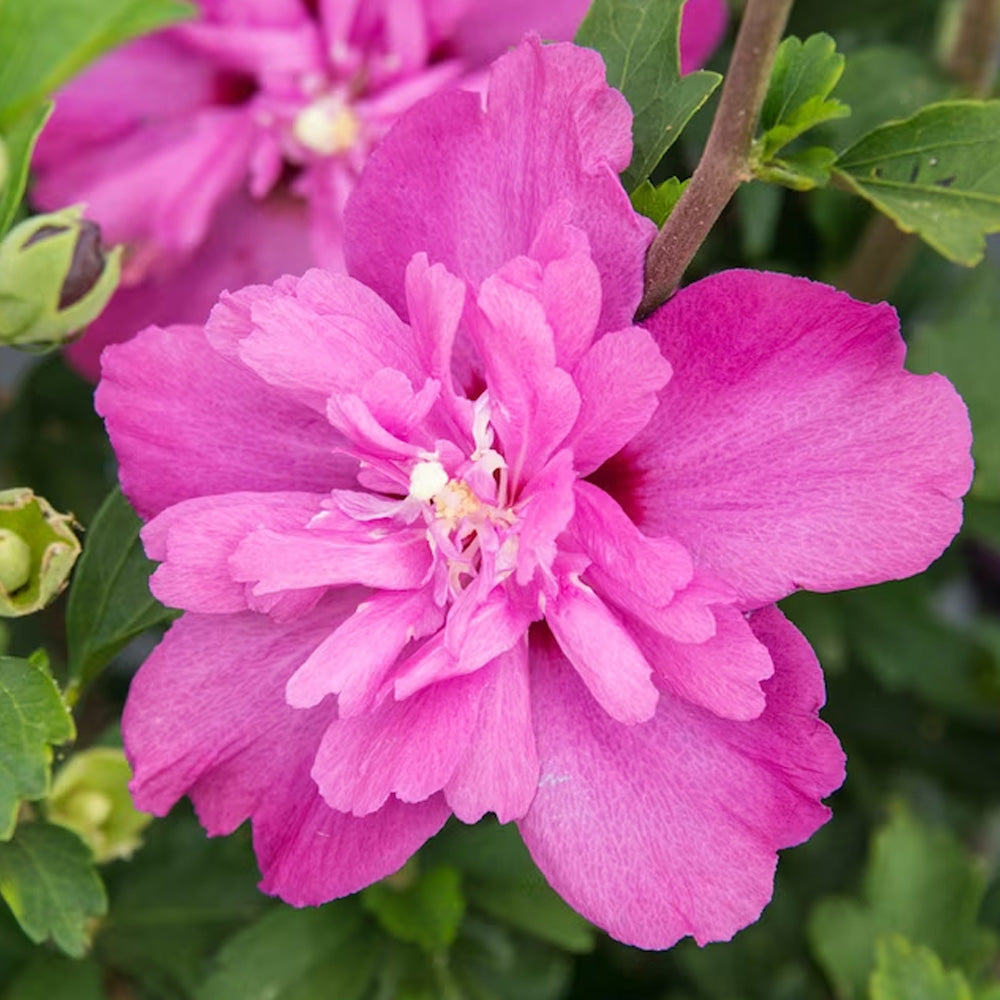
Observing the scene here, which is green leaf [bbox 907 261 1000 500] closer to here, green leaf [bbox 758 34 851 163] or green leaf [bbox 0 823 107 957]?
green leaf [bbox 758 34 851 163]

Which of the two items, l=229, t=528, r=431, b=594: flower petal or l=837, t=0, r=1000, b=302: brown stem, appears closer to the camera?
l=229, t=528, r=431, b=594: flower petal

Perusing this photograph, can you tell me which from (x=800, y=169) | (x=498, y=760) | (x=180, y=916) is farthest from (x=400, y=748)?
(x=180, y=916)

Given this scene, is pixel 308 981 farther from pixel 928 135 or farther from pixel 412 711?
pixel 928 135

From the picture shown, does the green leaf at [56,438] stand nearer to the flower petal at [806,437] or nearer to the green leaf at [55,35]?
the green leaf at [55,35]

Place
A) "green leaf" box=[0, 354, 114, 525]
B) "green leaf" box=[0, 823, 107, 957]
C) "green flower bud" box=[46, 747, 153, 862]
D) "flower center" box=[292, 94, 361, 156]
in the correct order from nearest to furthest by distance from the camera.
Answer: "green leaf" box=[0, 823, 107, 957] → "green flower bud" box=[46, 747, 153, 862] → "flower center" box=[292, 94, 361, 156] → "green leaf" box=[0, 354, 114, 525]

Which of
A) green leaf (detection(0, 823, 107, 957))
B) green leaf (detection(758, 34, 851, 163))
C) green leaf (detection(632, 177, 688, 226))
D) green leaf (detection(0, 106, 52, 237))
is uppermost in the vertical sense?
green leaf (detection(758, 34, 851, 163))

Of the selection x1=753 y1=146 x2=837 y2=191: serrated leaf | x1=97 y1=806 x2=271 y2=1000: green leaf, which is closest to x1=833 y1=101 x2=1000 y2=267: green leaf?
x1=753 y1=146 x2=837 y2=191: serrated leaf
